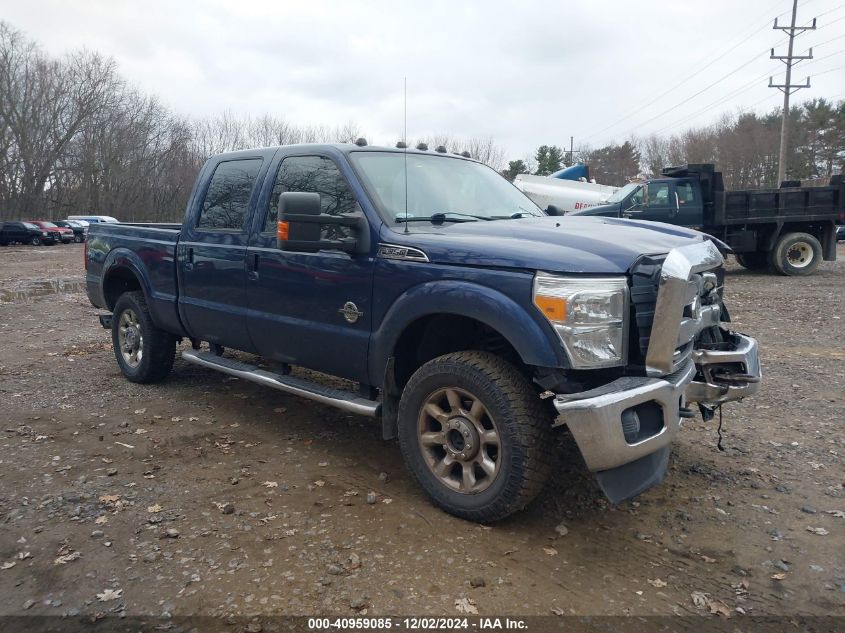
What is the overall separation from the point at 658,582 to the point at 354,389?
3.30 m

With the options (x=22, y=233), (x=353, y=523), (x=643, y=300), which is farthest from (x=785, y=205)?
(x=22, y=233)

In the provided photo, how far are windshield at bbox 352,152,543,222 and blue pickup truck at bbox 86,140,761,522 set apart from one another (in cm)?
1

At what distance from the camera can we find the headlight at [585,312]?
10.3 ft

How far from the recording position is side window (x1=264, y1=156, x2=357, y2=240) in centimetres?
429

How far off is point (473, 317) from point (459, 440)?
27.4 inches

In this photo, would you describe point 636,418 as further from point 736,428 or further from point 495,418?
point 736,428

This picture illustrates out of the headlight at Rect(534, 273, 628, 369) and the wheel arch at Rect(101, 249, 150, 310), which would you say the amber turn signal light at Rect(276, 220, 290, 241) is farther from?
the wheel arch at Rect(101, 249, 150, 310)

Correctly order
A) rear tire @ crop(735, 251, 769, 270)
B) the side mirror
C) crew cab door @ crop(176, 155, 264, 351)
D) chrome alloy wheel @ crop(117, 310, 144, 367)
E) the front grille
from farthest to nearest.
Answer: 1. rear tire @ crop(735, 251, 769, 270)
2. chrome alloy wheel @ crop(117, 310, 144, 367)
3. crew cab door @ crop(176, 155, 264, 351)
4. the side mirror
5. the front grille

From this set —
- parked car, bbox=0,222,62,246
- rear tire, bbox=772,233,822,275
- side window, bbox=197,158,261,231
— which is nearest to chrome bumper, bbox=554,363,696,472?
side window, bbox=197,158,261,231

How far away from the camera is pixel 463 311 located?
3.46 m

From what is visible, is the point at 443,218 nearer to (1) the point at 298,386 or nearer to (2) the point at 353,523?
(1) the point at 298,386

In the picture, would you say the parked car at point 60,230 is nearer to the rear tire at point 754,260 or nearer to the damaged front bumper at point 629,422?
the rear tire at point 754,260

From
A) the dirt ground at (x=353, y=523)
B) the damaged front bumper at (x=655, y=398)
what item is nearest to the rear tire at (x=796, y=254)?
the dirt ground at (x=353, y=523)

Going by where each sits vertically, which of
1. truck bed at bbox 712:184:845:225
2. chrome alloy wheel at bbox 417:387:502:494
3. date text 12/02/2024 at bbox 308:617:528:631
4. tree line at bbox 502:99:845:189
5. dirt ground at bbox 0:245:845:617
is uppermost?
tree line at bbox 502:99:845:189
